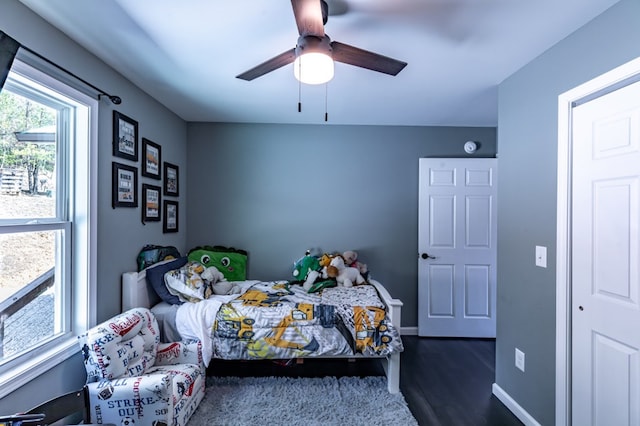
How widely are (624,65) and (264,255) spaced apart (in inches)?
125

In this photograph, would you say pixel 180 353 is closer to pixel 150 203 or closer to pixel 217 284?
pixel 217 284

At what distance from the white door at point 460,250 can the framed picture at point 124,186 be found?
9.54 feet

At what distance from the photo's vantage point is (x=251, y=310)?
237 cm

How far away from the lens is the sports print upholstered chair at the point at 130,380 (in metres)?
1.64

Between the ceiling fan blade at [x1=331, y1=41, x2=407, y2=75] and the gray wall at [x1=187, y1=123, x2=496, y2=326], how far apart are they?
195cm

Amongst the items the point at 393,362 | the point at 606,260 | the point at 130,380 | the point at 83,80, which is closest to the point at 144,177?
the point at 83,80

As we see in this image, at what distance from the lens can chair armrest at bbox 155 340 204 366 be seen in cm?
212

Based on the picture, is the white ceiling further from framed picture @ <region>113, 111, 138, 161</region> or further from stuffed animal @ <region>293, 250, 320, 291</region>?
stuffed animal @ <region>293, 250, 320, 291</region>

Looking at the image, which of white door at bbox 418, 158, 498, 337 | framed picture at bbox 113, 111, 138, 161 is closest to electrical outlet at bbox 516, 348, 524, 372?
white door at bbox 418, 158, 498, 337

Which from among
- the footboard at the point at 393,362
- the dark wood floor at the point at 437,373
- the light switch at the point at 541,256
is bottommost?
the dark wood floor at the point at 437,373

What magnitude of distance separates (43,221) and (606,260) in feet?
10.1

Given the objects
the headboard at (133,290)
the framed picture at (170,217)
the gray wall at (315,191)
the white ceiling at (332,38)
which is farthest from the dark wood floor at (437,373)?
the white ceiling at (332,38)

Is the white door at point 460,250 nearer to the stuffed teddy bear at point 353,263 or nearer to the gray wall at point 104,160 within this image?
the stuffed teddy bear at point 353,263

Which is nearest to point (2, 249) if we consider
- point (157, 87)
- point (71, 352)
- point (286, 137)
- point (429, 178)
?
point (71, 352)
